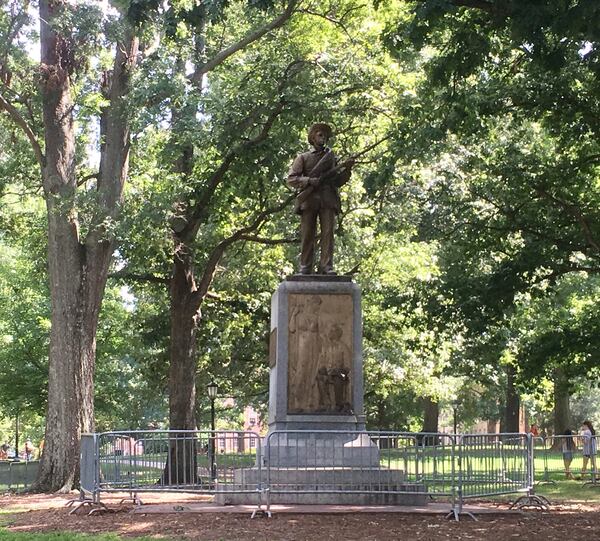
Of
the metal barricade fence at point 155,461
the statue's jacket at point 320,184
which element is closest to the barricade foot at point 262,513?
the metal barricade fence at point 155,461

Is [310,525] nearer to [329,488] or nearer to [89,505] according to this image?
[329,488]

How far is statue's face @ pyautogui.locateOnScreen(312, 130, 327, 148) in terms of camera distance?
1544 centimetres

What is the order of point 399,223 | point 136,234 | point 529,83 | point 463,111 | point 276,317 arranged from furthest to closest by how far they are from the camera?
point 399,223, point 136,234, point 529,83, point 463,111, point 276,317

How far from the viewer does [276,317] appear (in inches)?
581

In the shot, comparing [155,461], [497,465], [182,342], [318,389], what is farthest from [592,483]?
[155,461]

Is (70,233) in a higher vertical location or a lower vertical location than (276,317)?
higher

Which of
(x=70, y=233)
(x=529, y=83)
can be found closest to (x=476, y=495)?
(x=529, y=83)

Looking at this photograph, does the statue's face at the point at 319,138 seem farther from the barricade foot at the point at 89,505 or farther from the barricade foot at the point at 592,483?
the barricade foot at the point at 592,483

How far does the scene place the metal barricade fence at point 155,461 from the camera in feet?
43.7

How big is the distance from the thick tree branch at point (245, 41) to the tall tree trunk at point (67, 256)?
2.27 m

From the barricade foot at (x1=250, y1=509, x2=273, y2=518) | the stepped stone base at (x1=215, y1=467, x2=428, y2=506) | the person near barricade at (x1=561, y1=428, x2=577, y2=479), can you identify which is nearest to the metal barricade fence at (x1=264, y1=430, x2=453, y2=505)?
Answer: the stepped stone base at (x1=215, y1=467, x2=428, y2=506)

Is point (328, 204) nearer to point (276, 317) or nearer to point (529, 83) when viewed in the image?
point (276, 317)

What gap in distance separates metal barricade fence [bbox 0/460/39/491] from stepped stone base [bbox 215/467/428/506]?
14.6 meters

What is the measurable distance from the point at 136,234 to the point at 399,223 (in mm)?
10366
